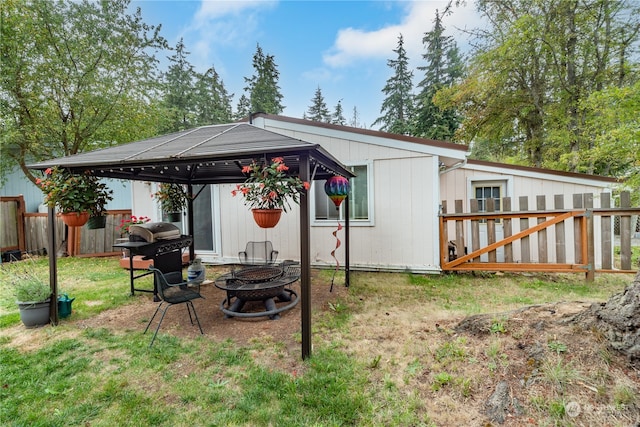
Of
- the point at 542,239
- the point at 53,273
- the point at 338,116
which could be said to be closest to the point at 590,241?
the point at 542,239

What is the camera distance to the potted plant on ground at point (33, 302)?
10.8 ft

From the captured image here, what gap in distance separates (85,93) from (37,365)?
7.95 metres

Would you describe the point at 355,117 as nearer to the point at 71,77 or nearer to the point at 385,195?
the point at 71,77

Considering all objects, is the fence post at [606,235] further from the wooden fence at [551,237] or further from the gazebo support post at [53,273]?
the gazebo support post at [53,273]

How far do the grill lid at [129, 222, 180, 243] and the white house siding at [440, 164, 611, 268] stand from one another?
236 inches

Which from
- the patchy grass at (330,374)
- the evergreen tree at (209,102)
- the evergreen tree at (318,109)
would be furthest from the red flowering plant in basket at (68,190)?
the evergreen tree at (318,109)

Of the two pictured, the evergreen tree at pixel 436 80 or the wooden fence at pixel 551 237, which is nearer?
the wooden fence at pixel 551 237

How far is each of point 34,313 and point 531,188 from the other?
9.03 metres

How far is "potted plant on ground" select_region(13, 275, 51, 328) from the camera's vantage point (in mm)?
3281

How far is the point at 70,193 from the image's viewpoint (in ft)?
10.4

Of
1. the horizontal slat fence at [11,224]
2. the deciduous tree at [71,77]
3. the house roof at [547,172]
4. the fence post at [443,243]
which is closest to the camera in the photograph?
the fence post at [443,243]

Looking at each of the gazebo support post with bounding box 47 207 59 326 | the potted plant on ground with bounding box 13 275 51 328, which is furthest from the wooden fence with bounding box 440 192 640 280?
the potted plant on ground with bounding box 13 275 51 328

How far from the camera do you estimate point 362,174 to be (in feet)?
19.2

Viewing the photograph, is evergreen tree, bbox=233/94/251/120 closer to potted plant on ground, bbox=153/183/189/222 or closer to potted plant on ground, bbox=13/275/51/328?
potted plant on ground, bbox=153/183/189/222
